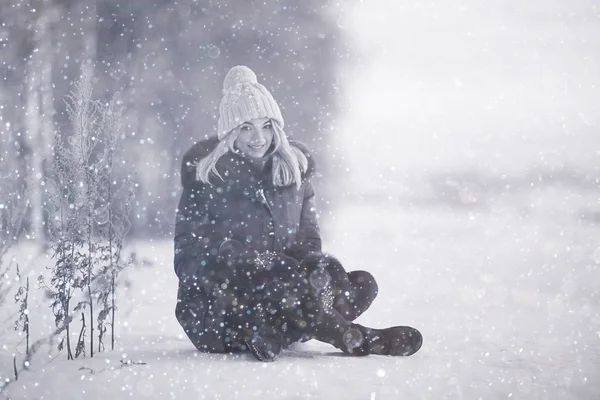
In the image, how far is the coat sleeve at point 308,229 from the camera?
2338 millimetres

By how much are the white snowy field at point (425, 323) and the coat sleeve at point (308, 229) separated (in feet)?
1.38

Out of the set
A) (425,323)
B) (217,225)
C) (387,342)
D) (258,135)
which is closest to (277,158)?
(258,135)

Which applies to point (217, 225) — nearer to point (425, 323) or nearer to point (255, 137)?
point (255, 137)

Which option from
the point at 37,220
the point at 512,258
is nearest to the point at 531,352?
the point at 512,258

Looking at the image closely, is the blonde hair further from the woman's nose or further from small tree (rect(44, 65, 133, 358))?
small tree (rect(44, 65, 133, 358))

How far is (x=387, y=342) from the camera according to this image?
216 centimetres

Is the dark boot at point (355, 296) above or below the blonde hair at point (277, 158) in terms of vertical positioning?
below

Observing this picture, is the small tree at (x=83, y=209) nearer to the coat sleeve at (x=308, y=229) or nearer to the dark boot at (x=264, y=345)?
the dark boot at (x=264, y=345)

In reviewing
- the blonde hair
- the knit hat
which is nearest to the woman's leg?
the blonde hair

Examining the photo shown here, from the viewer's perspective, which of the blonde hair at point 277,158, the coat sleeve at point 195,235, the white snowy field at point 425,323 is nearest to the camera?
the white snowy field at point 425,323

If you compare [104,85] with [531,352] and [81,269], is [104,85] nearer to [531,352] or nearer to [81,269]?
[81,269]

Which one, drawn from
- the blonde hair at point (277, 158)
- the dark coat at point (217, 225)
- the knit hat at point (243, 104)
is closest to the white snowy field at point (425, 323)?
the dark coat at point (217, 225)

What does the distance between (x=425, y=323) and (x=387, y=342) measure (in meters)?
0.67

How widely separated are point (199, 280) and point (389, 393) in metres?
0.86
